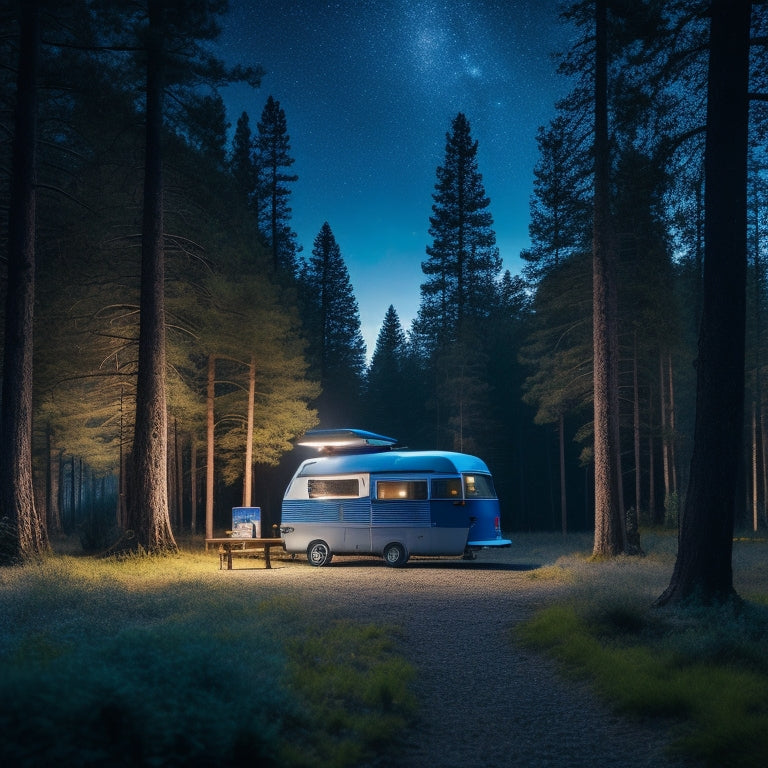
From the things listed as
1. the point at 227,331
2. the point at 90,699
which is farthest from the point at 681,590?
the point at 227,331

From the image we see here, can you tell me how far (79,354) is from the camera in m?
20.5

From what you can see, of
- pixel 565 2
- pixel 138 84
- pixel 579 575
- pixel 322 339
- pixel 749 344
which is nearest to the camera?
pixel 579 575

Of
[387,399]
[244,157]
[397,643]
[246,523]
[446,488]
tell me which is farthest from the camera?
[387,399]

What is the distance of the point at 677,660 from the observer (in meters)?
6.84

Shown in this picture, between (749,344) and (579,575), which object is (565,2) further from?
(749,344)

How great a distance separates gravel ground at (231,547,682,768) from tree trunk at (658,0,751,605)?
8.31 feet

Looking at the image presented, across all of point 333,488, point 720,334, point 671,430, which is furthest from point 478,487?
point 671,430

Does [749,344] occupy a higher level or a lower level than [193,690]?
higher

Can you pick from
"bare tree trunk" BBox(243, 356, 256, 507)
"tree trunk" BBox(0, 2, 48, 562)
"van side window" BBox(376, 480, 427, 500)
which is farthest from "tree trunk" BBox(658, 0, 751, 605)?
"bare tree trunk" BBox(243, 356, 256, 507)

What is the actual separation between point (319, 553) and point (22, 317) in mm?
9065

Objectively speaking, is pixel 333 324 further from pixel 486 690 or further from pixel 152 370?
pixel 486 690

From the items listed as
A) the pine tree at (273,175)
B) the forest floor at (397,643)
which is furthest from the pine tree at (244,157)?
the forest floor at (397,643)

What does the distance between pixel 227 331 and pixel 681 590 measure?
19604 mm

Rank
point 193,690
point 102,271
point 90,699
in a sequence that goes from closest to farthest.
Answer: point 90,699
point 193,690
point 102,271
